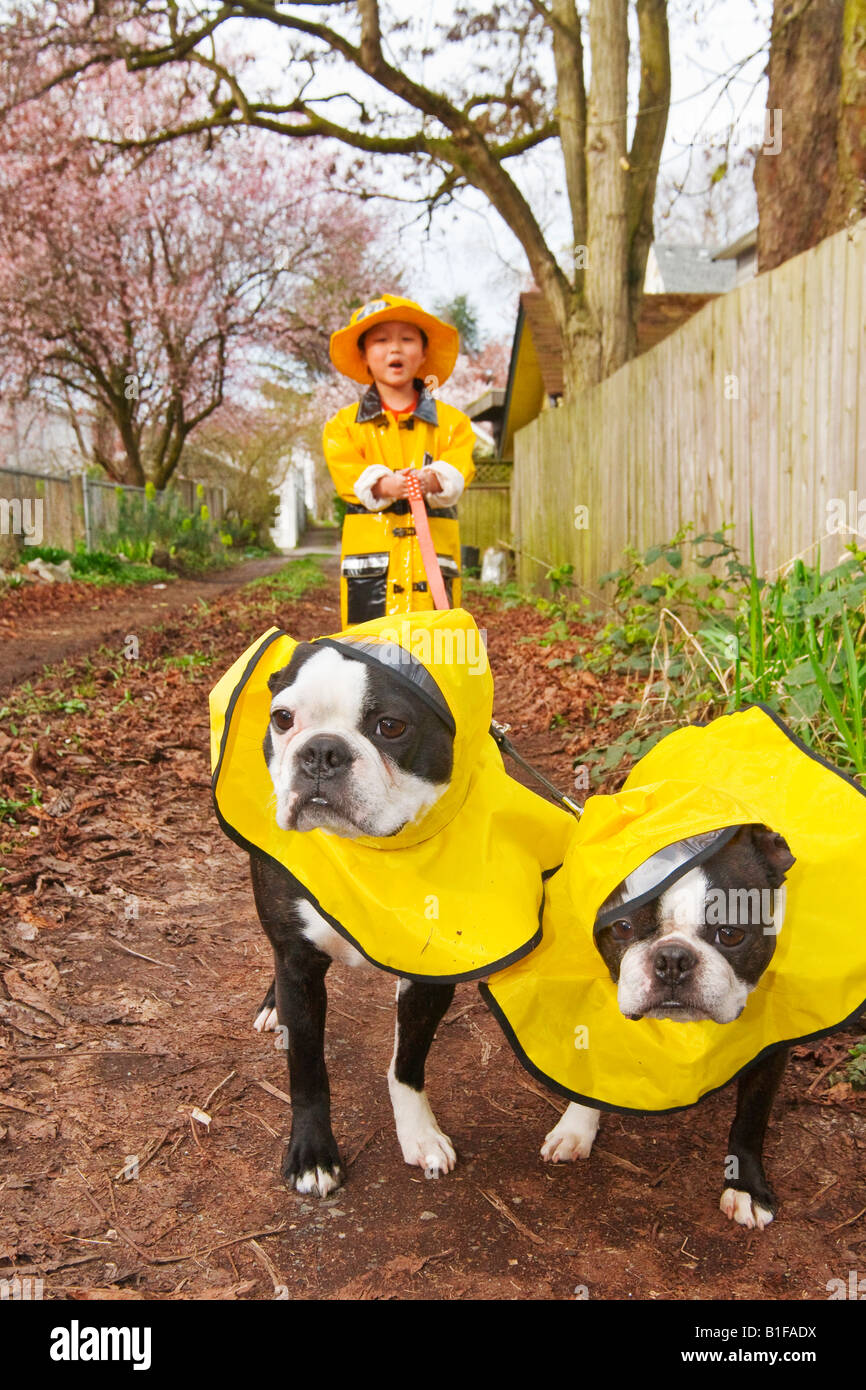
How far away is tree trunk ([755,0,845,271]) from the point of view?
269 inches

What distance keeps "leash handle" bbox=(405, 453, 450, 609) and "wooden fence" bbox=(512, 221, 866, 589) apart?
1574 mm

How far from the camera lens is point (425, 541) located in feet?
11.2

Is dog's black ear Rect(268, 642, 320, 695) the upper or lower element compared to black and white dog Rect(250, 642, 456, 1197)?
upper

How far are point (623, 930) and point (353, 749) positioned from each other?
63cm

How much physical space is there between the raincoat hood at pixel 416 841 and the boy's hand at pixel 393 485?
1625mm

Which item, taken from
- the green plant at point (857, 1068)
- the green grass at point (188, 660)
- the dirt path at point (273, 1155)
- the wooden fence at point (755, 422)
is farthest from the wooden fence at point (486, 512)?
the green plant at point (857, 1068)

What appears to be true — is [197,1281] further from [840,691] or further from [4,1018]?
[840,691]

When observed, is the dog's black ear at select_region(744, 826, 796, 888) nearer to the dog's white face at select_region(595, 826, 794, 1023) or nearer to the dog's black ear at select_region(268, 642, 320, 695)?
the dog's white face at select_region(595, 826, 794, 1023)

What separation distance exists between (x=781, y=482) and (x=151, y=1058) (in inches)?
154

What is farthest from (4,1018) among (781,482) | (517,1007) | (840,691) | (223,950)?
(781,482)

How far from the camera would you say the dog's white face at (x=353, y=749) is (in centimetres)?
185

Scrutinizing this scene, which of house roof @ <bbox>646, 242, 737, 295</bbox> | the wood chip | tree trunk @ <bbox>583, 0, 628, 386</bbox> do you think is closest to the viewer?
the wood chip

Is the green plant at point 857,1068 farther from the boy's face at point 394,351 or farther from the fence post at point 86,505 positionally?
the fence post at point 86,505

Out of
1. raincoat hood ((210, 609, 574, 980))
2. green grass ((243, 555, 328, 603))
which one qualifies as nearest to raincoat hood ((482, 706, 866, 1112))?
raincoat hood ((210, 609, 574, 980))
